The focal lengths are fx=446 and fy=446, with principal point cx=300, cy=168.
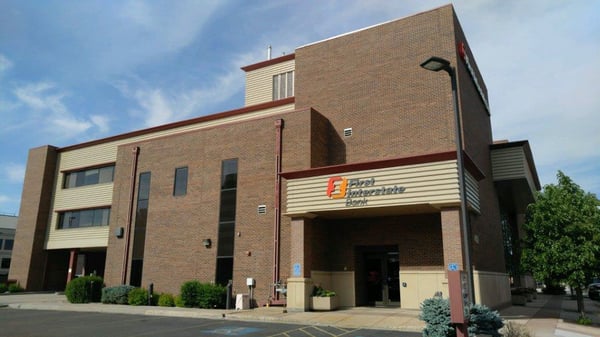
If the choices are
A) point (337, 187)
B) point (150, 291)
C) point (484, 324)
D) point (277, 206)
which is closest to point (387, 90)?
point (337, 187)

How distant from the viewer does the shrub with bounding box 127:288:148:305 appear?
81.4 feet

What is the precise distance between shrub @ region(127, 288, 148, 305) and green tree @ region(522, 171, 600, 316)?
19.4m

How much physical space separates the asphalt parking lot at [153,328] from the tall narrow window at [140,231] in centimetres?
747

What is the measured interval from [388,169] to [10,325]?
51.8 ft

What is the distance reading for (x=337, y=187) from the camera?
20.0 metres

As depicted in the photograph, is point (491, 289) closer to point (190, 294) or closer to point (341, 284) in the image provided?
point (341, 284)

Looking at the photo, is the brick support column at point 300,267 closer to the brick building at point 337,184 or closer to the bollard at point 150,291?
the brick building at point 337,184

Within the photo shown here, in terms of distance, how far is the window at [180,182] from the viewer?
2690 centimetres

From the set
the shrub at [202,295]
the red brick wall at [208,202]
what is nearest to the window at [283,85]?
the red brick wall at [208,202]

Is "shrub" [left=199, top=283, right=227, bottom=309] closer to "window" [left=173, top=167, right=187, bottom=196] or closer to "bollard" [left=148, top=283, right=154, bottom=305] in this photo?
"bollard" [left=148, top=283, right=154, bottom=305]

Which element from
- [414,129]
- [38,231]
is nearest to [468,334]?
[414,129]

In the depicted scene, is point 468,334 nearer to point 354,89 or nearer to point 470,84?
point 354,89

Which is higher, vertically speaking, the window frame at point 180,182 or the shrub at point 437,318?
the window frame at point 180,182

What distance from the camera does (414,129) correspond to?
2220 centimetres
